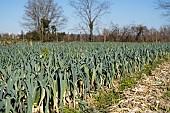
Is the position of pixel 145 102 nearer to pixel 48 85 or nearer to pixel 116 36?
pixel 48 85

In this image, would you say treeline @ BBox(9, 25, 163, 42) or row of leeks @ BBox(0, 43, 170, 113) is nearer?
A: row of leeks @ BBox(0, 43, 170, 113)

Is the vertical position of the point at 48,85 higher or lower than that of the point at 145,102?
higher

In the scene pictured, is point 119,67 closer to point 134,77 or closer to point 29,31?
point 134,77

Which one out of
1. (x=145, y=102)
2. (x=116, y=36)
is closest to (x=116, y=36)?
(x=116, y=36)

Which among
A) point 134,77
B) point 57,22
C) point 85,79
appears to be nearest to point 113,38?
point 57,22

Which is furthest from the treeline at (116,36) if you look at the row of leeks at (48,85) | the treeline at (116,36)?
the row of leeks at (48,85)

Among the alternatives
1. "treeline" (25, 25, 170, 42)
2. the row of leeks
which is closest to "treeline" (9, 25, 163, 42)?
"treeline" (25, 25, 170, 42)

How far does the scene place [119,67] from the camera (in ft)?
18.2

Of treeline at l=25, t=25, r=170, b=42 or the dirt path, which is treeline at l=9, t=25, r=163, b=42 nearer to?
treeline at l=25, t=25, r=170, b=42

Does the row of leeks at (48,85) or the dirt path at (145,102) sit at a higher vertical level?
the row of leeks at (48,85)

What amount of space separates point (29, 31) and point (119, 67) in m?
30.2

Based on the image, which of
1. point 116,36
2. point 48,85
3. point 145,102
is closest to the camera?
point 48,85

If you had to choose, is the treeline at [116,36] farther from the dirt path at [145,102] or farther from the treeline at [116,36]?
the dirt path at [145,102]

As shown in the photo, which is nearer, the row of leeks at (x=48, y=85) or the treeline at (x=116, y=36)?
the row of leeks at (x=48, y=85)
